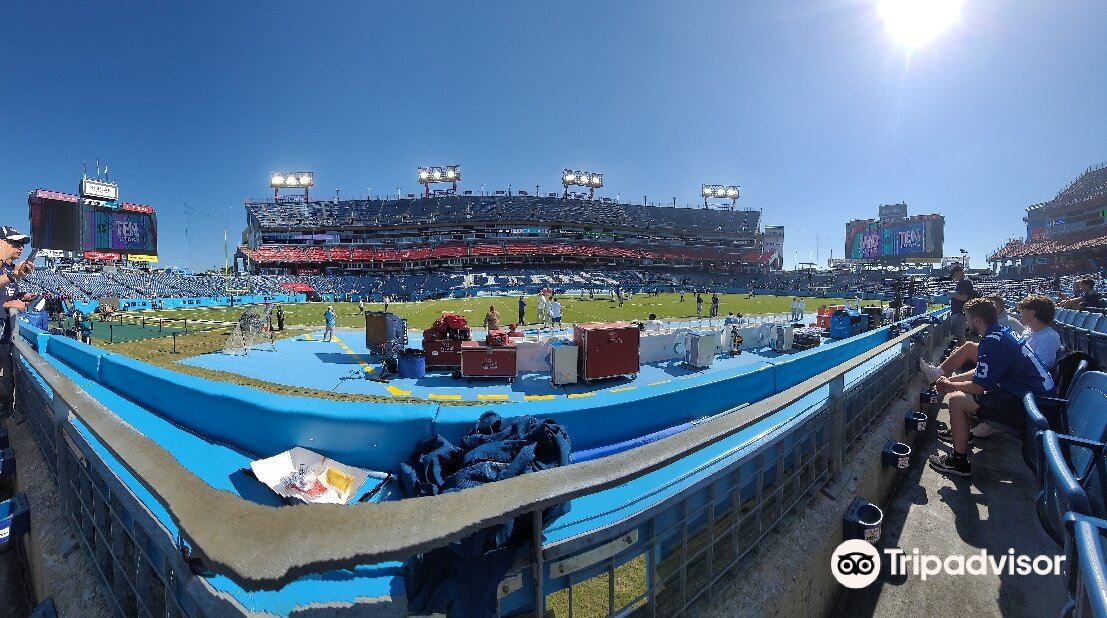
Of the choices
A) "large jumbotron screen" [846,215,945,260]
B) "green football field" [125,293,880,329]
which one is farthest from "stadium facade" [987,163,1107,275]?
"green football field" [125,293,880,329]

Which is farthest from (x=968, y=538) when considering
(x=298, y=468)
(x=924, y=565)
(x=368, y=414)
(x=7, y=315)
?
(x=7, y=315)

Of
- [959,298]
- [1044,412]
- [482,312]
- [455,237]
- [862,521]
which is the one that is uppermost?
[455,237]

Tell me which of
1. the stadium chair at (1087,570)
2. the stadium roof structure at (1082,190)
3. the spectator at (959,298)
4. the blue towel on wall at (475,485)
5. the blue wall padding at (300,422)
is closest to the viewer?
the stadium chair at (1087,570)

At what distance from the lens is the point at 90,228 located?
60156mm

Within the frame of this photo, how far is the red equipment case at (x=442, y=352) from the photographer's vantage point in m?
10.5

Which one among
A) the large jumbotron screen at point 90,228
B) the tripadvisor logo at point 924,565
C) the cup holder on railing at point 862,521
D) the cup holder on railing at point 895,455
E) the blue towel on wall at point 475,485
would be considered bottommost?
the tripadvisor logo at point 924,565

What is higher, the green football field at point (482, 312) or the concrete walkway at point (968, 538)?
the green football field at point (482, 312)

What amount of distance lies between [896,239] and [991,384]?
96162mm

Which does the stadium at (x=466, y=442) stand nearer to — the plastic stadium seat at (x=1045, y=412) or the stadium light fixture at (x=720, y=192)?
the plastic stadium seat at (x=1045, y=412)

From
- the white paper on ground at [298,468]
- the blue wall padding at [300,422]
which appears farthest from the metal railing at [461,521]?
the blue wall padding at [300,422]

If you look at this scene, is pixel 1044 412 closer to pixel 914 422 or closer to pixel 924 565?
pixel 914 422

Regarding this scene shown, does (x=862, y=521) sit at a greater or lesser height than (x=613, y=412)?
lesser

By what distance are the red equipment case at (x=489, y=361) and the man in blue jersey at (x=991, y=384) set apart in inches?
296

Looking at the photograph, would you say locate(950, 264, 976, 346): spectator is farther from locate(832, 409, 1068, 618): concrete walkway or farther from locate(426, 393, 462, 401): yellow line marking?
locate(426, 393, 462, 401): yellow line marking
